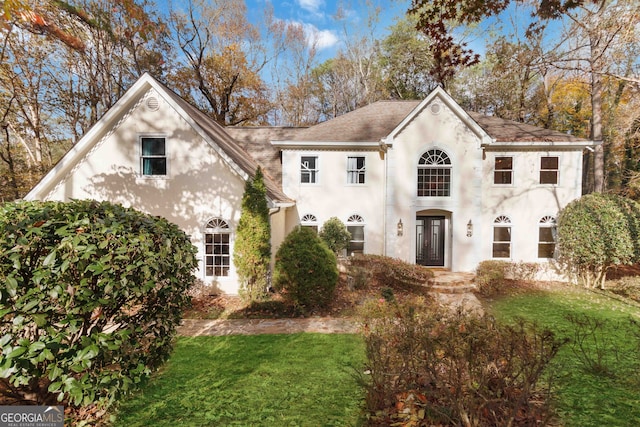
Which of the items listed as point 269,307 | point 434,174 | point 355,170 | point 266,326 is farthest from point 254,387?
point 434,174

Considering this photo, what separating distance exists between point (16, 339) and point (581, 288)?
17.4 metres

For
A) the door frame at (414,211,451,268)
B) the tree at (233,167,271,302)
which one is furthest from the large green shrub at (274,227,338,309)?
the door frame at (414,211,451,268)

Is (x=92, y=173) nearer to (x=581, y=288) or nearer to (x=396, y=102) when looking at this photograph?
(x=396, y=102)

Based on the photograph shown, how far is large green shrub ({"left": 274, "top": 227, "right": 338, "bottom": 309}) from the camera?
8734mm

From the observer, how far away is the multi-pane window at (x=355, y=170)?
14.3m

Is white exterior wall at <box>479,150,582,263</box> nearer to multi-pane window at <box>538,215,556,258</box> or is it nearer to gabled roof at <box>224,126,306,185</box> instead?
multi-pane window at <box>538,215,556,258</box>

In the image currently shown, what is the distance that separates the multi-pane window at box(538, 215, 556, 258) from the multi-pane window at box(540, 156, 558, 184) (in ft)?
5.74

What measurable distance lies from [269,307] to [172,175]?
623 cm

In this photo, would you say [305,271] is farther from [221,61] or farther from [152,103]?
[221,61]

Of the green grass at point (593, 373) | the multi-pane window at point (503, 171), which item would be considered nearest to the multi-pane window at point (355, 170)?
the multi-pane window at point (503, 171)

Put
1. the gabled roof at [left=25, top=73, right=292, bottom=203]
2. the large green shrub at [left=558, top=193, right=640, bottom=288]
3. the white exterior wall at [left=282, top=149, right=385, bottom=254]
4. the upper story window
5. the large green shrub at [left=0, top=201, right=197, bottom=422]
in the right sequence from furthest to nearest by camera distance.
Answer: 1. the white exterior wall at [left=282, top=149, right=385, bottom=254]
2. the upper story window
3. the large green shrub at [left=558, top=193, right=640, bottom=288]
4. the gabled roof at [left=25, top=73, right=292, bottom=203]
5. the large green shrub at [left=0, top=201, right=197, bottom=422]

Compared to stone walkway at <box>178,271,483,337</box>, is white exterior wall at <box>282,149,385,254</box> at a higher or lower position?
higher

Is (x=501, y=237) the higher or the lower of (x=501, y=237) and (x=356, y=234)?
the lower

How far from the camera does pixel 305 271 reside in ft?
28.6
